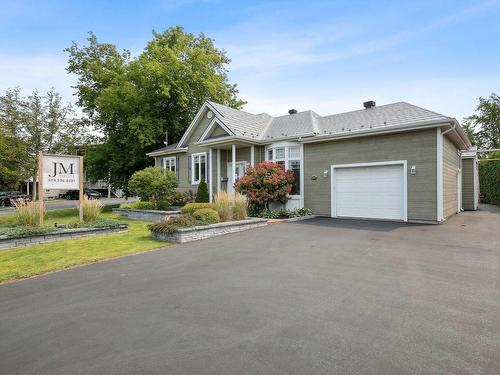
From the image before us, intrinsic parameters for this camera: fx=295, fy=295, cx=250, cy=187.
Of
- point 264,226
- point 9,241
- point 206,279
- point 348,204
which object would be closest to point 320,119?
point 348,204

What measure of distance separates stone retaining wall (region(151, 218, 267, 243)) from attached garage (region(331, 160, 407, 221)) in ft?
14.3

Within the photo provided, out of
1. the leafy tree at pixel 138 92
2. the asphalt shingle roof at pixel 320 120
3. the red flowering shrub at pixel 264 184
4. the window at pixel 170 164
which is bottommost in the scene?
the red flowering shrub at pixel 264 184

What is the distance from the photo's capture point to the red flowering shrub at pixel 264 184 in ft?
44.1

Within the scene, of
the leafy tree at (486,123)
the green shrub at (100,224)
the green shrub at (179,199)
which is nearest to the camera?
the green shrub at (100,224)

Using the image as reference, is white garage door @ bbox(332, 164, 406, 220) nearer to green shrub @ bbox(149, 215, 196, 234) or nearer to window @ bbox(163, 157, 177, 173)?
green shrub @ bbox(149, 215, 196, 234)

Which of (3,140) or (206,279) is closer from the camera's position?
(206,279)

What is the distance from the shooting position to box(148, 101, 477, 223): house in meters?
11.0

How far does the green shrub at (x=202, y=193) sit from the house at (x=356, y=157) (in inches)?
18.3

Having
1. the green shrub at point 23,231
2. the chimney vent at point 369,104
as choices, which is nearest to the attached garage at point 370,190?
the chimney vent at point 369,104

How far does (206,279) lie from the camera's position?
512 centimetres

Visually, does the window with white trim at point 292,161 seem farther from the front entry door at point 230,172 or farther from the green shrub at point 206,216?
the green shrub at point 206,216

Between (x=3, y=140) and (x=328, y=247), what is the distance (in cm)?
2748

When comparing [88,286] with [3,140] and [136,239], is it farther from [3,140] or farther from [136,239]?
[3,140]

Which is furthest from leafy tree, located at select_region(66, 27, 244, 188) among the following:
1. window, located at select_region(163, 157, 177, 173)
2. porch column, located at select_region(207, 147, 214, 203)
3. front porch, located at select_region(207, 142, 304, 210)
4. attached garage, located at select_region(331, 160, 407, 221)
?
attached garage, located at select_region(331, 160, 407, 221)
